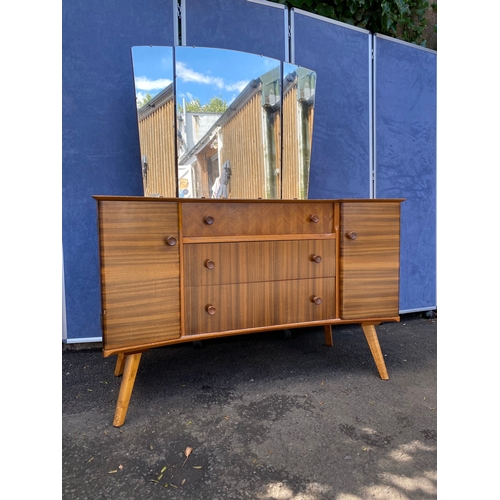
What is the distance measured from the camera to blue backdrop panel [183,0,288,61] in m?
2.26

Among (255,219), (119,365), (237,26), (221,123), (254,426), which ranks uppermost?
(237,26)

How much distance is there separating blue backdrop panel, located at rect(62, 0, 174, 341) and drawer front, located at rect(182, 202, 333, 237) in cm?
88

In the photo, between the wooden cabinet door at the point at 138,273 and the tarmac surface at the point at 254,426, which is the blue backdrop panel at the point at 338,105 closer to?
the tarmac surface at the point at 254,426

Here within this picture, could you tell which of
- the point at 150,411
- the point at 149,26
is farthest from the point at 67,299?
the point at 149,26

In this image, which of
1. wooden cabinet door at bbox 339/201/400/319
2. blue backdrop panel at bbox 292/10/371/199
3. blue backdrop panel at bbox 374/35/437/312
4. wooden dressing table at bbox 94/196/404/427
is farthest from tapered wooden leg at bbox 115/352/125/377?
blue backdrop panel at bbox 374/35/437/312

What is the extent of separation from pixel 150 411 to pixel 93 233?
3.85 ft

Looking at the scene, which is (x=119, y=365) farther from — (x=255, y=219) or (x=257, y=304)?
(x=255, y=219)

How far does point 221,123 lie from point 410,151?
5.43ft

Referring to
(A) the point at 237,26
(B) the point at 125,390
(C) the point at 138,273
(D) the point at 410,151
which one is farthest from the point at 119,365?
(D) the point at 410,151

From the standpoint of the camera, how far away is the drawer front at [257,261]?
5.31ft

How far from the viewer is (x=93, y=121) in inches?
86.4

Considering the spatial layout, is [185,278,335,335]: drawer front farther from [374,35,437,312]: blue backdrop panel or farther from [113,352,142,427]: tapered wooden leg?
[374,35,437,312]: blue backdrop panel

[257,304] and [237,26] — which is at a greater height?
[237,26]

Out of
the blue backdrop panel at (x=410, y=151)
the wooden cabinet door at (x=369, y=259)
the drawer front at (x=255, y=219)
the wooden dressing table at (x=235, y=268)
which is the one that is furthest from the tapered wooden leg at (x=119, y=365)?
the blue backdrop panel at (x=410, y=151)
